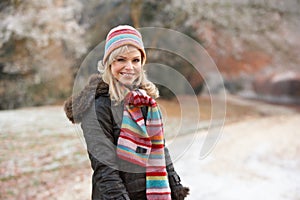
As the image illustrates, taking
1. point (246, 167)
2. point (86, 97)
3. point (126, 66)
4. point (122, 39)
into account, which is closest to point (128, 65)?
point (126, 66)

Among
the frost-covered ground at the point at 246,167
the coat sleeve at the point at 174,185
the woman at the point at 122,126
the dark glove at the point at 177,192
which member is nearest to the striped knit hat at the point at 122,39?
the woman at the point at 122,126

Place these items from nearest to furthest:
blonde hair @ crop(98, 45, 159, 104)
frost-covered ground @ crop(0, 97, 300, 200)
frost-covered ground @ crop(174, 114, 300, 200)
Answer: blonde hair @ crop(98, 45, 159, 104)
frost-covered ground @ crop(0, 97, 300, 200)
frost-covered ground @ crop(174, 114, 300, 200)

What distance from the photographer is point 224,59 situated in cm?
1372

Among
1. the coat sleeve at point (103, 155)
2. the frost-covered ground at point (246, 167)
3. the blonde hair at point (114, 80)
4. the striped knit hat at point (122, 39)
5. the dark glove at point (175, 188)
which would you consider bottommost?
the coat sleeve at point (103, 155)

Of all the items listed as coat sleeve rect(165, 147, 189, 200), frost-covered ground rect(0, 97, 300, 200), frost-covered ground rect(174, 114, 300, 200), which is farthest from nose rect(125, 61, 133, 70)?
frost-covered ground rect(174, 114, 300, 200)

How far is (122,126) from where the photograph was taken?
1.81 m

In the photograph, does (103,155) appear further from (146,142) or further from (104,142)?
(146,142)

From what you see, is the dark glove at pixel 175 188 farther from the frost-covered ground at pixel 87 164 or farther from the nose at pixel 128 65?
the nose at pixel 128 65

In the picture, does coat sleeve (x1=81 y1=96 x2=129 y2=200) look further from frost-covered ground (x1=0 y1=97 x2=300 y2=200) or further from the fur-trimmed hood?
frost-covered ground (x1=0 y1=97 x2=300 y2=200)

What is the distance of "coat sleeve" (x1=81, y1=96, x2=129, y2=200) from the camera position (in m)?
1.72

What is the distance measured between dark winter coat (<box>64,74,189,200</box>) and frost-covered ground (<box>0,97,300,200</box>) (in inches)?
23.2

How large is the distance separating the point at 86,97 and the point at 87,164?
164 inches

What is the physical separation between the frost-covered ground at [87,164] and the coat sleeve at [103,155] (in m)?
0.72

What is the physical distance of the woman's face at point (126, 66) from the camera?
187 cm
